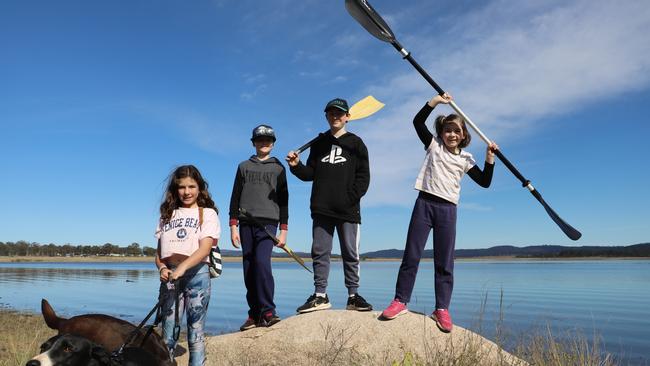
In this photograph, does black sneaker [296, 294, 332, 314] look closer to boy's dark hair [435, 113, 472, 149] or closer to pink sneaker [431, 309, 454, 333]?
pink sneaker [431, 309, 454, 333]

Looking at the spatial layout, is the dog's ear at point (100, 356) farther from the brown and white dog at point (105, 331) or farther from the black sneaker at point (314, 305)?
the black sneaker at point (314, 305)

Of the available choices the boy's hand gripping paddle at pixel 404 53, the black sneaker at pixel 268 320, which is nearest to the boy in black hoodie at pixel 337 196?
the black sneaker at pixel 268 320

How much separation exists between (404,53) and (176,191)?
112 inches

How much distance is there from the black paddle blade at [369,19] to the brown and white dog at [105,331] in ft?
12.9

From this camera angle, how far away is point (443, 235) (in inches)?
194

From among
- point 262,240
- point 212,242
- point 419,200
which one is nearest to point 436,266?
point 419,200

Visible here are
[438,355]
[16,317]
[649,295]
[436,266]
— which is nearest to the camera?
[438,355]

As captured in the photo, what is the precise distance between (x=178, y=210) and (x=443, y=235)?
8.56 feet

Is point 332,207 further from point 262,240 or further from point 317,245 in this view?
point 262,240

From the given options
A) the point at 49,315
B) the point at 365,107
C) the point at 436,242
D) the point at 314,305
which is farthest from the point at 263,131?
the point at 49,315

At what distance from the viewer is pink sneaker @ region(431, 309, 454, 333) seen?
4805 millimetres

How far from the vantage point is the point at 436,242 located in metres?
4.96

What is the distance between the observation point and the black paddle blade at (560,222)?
5.14 m

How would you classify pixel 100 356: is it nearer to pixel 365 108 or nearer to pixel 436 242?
pixel 436 242
